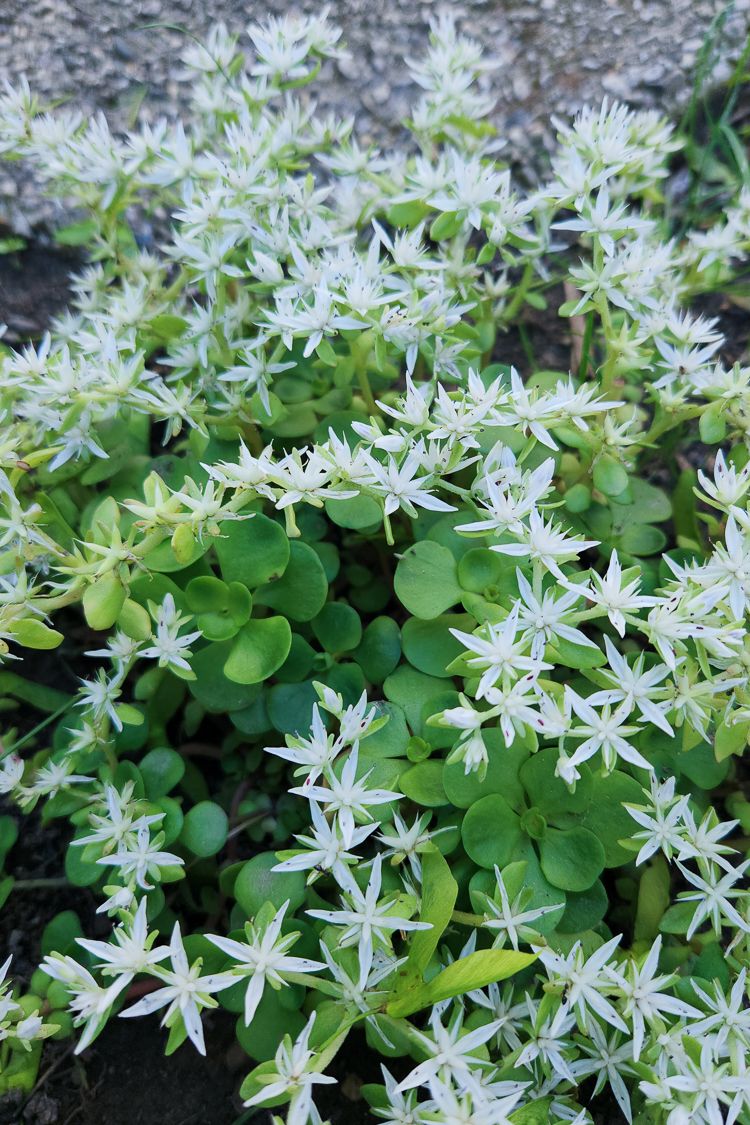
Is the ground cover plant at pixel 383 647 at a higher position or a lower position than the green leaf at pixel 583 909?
higher

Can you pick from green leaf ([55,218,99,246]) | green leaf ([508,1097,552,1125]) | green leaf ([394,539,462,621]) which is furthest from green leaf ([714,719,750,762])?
green leaf ([55,218,99,246])

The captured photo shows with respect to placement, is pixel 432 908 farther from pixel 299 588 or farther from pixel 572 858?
pixel 299 588

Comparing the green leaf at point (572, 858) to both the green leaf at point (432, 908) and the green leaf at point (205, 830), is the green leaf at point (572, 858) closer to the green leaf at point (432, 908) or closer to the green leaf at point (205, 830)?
the green leaf at point (432, 908)

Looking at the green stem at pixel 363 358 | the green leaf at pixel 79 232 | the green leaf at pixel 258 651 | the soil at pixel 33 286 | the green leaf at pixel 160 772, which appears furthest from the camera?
the soil at pixel 33 286

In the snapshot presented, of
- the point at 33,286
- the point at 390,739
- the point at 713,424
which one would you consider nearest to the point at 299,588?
the point at 390,739

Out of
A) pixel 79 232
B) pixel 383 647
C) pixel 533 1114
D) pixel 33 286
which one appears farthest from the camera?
pixel 33 286

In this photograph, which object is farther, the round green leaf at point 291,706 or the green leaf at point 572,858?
the round green leaf at point 291,706

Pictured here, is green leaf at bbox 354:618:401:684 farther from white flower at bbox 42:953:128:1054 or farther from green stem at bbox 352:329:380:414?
white flower at bbox 42:953:128:1054

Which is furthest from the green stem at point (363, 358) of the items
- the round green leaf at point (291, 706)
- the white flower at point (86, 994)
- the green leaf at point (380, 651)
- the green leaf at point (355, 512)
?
the white flower at point (86, 994)
